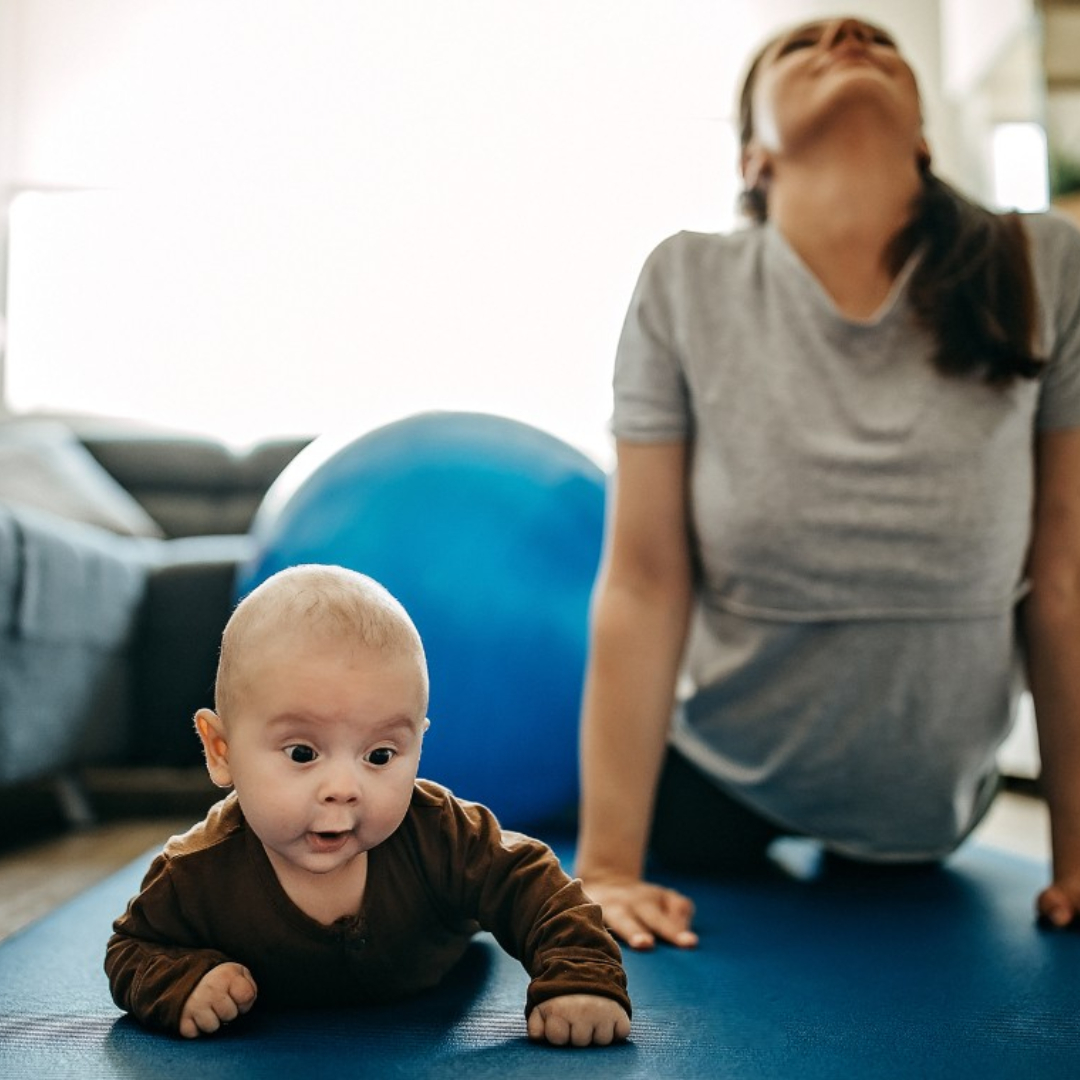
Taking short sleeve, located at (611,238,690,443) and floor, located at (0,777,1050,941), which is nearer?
short sleeve, located at (611,238,690,443)

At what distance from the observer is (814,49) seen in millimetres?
1126

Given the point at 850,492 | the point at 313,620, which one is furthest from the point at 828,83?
the point at 313,620

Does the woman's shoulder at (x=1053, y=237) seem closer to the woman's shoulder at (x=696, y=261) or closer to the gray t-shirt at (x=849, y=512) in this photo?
the gray t-shirt at (x=849, y=512)

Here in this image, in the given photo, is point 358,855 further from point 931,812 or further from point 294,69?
point 294,69

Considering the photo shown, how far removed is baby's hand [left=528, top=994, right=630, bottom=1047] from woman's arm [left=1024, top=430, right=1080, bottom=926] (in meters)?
0.52

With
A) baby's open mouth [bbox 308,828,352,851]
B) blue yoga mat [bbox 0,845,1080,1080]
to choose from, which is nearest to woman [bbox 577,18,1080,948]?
blue yoga mat [bbox 0,845,1080,1080]

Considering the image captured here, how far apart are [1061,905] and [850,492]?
384 millimetres

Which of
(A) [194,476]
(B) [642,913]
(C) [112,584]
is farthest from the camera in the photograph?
(A) [194,476]

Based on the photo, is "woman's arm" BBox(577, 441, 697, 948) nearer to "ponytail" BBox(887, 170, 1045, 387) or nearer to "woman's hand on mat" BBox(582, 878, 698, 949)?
"woman's hand on mat" BBox(582, 878, 698, 949)

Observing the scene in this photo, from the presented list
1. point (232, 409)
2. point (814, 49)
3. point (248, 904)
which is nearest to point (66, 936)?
point (248, 904)

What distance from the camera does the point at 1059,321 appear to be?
3.63 ft

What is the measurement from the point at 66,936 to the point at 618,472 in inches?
24.6

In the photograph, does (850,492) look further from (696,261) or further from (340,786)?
(340,786)

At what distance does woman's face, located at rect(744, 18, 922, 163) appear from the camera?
1.08m
